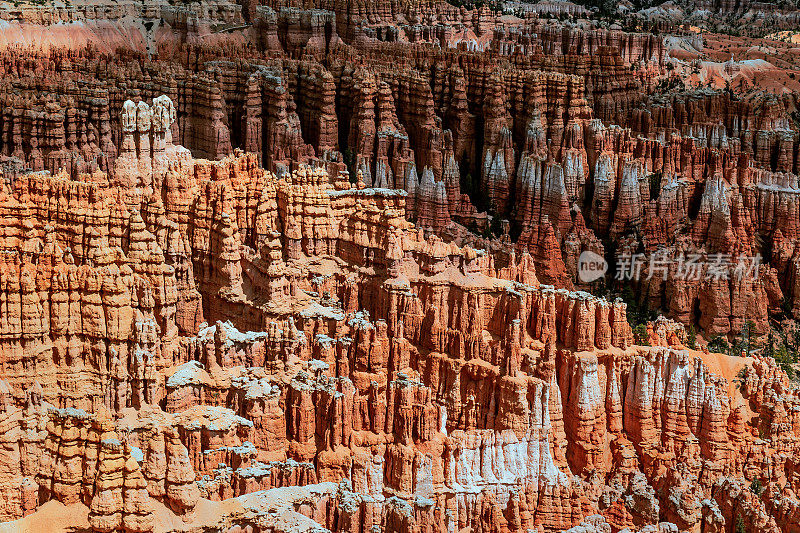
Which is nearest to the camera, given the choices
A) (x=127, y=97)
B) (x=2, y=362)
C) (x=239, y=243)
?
(x=2, y=362)

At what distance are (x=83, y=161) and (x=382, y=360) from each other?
51.9 ft

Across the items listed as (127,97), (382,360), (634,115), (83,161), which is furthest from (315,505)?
(634,115)

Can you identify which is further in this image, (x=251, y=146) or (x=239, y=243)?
(x=251, y=146)

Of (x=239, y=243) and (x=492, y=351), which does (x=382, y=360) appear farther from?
(x=239, y=243)

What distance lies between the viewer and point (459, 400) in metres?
42.1

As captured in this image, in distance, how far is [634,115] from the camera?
224ft

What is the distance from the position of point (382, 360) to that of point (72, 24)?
122 ft

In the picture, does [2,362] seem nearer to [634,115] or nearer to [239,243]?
[239,243]

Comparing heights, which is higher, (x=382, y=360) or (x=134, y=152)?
(x=134, y=152)

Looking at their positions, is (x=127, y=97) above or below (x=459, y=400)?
above

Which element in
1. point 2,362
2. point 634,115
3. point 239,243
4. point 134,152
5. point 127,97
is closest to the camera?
point 2,362

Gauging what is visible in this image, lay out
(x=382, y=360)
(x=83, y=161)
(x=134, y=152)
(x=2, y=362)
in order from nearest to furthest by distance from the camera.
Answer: (x=2, y=362)
(x=382, y=360)
(x=134, y=152)
(x=83, y=161)

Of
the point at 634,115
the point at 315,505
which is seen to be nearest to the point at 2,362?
the point at 315,505

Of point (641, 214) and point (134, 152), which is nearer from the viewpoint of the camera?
point (134, 152)
